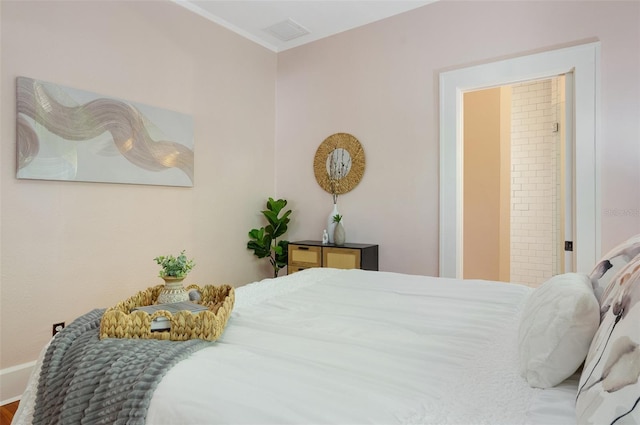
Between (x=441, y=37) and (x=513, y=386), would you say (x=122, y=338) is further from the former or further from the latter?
(x=441, y=37)

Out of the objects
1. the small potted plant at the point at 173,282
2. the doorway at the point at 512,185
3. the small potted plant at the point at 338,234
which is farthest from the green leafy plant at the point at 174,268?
the doorway at the point at 512,185

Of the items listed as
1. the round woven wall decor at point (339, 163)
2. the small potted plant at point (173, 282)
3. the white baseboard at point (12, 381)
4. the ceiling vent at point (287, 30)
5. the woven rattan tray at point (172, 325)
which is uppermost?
the ceiling vent at point (287, 30)

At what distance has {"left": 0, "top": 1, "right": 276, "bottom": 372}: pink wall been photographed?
227 centimetres

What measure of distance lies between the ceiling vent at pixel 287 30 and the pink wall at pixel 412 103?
0.21 m

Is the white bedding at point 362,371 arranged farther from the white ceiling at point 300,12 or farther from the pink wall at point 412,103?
the white ceiling at point 300,12

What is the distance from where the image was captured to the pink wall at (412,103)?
8.23 feet

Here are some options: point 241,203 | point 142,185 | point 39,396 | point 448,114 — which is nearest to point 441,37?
point 448,114

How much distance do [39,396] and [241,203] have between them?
2.72 m

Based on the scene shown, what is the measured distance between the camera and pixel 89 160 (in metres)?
2.54

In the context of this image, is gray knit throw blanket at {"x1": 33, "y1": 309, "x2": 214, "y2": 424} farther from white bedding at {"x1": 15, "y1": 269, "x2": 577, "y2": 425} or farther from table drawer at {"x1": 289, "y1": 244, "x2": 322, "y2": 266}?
table drawer at {"x1": 289, "y1": 244, "x2": 322, "y2": 266}

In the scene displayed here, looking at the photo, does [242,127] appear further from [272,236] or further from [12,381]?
[12,381]

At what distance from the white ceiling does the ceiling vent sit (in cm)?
2

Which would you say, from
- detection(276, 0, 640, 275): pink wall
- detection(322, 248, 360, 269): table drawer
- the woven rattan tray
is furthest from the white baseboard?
detection(276, 0, 640, 275): pink wall

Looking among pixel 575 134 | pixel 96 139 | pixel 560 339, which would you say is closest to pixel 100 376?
pixel 560 339
